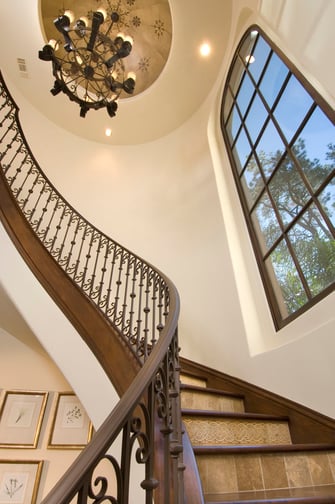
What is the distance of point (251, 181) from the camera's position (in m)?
3.70

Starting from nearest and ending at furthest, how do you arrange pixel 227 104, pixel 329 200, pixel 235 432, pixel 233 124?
pixel 235 432, pixel 329 200, pixel 233 124, pixel 227 104

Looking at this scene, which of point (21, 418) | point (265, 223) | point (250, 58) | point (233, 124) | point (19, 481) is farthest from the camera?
point (233, 124)

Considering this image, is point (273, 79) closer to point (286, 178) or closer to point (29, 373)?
point (286, 178)

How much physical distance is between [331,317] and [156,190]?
13.1 ft

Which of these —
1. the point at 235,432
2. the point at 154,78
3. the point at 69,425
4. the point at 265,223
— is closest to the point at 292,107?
the point at 265,223

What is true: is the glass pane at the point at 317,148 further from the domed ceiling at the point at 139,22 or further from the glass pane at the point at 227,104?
the domed ceiling at the point at 139,22

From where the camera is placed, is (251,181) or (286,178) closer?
(286,178)

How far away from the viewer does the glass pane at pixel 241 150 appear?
391 centimetres

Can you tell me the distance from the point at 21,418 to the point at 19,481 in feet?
2.04

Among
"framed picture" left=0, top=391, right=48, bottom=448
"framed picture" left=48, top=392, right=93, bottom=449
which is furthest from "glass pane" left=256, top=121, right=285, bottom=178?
"framed picture" left=0, top=391, right=48, bottom=448

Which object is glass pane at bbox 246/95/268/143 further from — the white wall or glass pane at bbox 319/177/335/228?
the white wall

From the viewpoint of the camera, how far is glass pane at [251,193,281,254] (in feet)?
10.1

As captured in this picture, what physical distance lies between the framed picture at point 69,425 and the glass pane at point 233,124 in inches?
173

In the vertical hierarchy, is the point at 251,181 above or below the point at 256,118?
below
